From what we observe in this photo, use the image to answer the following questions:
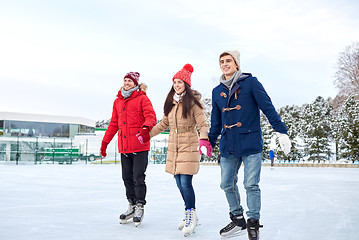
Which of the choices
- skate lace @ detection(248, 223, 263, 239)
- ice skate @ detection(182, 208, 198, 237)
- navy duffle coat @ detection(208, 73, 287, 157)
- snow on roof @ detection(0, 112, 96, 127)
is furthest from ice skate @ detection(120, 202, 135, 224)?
snow on roof @ detection(0, 112, 96, 127)

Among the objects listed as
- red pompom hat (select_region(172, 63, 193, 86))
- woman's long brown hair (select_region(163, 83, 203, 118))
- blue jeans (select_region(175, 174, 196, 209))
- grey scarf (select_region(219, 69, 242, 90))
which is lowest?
blue jeans (select_region(175, 174, 196, 209))

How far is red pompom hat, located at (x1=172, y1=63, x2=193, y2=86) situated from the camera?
3839 millimetres

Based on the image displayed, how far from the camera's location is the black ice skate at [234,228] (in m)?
3.22

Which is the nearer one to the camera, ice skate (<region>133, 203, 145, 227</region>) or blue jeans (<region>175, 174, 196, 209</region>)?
blue jeans (<region>175, 174, 196, 209</region>)

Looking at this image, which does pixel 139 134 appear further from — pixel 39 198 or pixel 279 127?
pixel 39 198

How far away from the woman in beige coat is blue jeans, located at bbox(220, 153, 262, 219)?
0.97ft

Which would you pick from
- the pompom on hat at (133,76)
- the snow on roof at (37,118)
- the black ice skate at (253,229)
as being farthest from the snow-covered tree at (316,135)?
the black ice skate at (253,229)

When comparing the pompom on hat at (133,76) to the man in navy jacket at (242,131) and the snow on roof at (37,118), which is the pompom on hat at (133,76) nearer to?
the man in navy jacket at (242,131)

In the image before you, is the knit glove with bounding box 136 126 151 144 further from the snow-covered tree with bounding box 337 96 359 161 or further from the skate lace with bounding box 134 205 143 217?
the snow-covered tree with bounding box 337 96 359 161

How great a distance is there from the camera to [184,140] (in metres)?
3.67

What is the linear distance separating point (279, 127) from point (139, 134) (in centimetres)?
149

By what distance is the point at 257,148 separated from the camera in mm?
3062

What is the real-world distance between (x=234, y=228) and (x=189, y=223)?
438mm

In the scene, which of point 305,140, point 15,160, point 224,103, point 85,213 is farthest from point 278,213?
point 305,140
